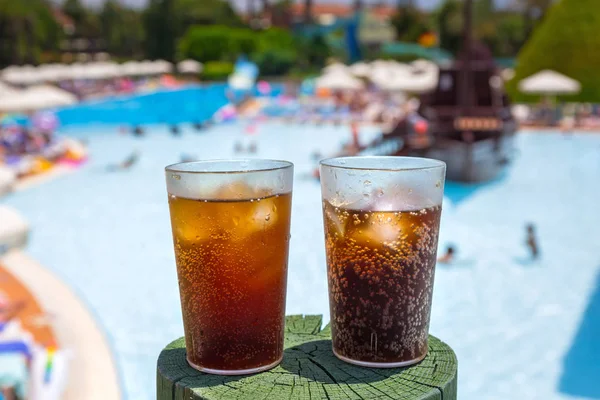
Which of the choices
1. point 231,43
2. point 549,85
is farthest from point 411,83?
point 231,43

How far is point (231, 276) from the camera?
1192 mm

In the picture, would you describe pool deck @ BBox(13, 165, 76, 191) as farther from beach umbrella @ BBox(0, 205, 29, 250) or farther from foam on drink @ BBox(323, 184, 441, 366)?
foam on drink @ BBox(323, 184, 441, 366)

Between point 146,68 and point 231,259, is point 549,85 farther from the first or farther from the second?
point 146,68

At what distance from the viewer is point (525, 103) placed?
27750 millimetres

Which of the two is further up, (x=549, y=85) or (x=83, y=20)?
(x=83, y=20)

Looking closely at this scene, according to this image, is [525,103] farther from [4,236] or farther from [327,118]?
[4,236]

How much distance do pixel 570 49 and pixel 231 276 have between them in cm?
2860

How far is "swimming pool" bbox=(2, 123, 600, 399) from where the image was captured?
583 cm

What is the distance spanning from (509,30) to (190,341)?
165ft

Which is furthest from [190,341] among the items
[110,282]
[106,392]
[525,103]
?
[525,103]

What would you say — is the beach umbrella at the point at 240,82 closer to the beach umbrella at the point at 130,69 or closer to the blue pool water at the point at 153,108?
the blue pool water at the point at 153,108

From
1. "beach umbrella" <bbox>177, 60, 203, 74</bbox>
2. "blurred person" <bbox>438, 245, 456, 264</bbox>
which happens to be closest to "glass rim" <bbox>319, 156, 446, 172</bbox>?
"blurred person" <bbox>438, 245, 456, 264</bbox>

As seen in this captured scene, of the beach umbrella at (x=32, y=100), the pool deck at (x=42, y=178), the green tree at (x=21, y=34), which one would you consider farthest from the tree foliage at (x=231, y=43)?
the pool deck at (x=42, y=178)

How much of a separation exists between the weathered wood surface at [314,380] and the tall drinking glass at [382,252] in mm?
46
